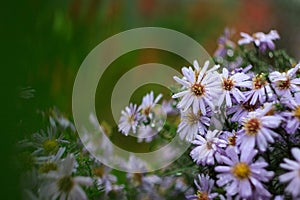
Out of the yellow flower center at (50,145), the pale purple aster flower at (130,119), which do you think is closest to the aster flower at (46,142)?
the yellow flower center at (50,145)

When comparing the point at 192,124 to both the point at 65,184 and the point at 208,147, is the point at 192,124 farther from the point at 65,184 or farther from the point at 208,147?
the point at 65,184

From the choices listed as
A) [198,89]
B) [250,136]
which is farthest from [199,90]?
[250,136]

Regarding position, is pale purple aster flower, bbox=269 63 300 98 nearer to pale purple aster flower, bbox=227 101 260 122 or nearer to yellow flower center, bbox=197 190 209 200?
pale purple aster flower, bbox=227 101 260 122

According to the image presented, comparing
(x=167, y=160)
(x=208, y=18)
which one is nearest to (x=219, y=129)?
(x=167, y=160)

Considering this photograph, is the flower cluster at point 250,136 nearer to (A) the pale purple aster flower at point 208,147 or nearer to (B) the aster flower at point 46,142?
(A) the pale purple aster flower at point 208,147

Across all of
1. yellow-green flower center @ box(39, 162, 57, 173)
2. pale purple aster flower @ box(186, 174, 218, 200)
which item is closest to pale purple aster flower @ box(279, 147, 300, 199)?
pale purple aster flower @ box(186, 174, 218, 200)

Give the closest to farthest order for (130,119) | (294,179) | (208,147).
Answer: (294,179) < (208,147) < (130,119)
